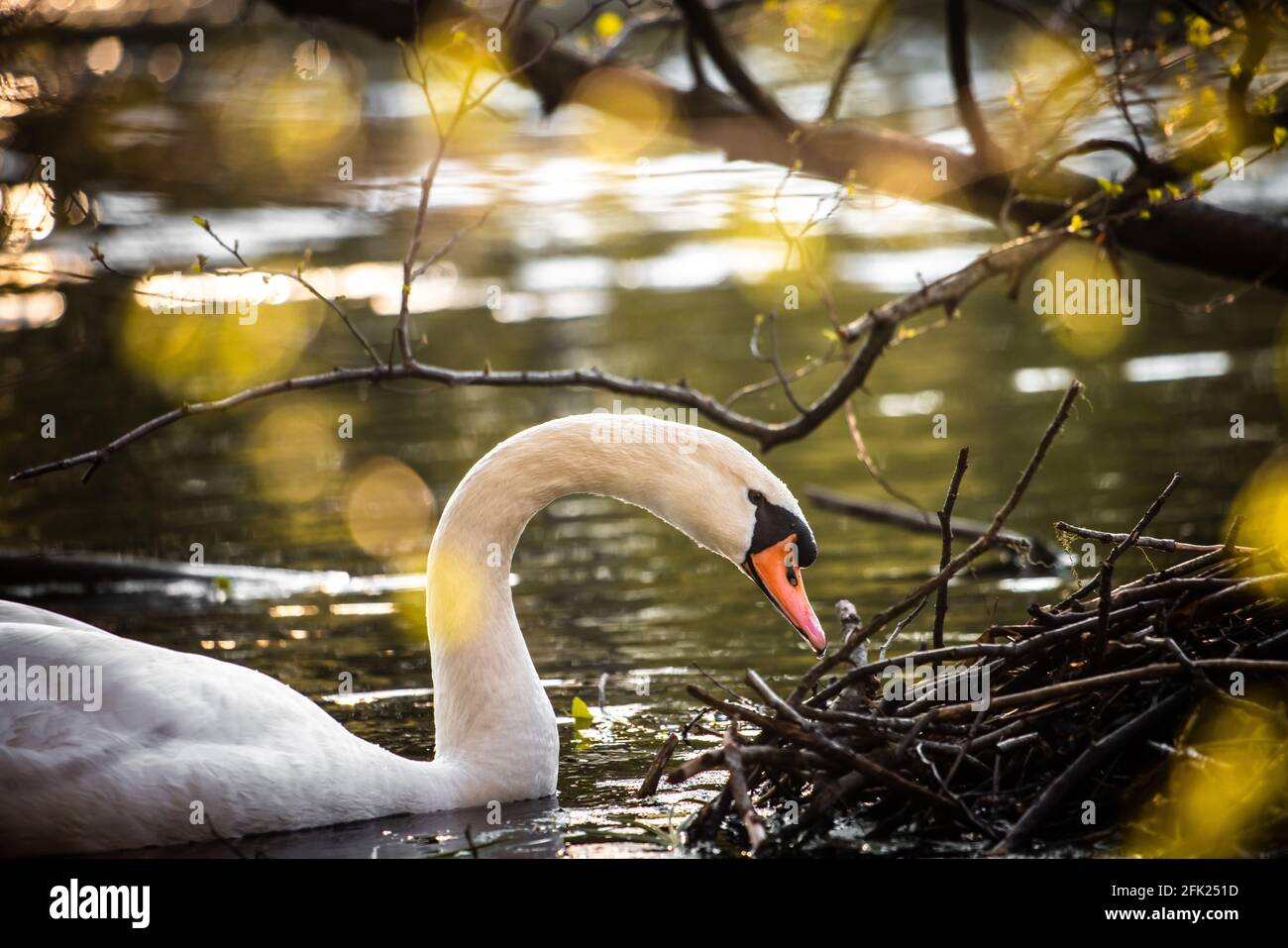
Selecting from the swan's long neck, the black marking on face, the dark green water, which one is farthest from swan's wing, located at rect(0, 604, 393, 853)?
the black marking on face

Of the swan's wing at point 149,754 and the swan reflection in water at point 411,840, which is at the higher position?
the swan's wing at point 149,754

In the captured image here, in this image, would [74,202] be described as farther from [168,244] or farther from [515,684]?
[168,244]

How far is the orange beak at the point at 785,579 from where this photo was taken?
272 inches

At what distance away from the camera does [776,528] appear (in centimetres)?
688

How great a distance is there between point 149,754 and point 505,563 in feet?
5.45

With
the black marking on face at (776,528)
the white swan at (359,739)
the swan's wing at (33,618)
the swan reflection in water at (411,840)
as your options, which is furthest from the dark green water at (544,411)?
the swan's wing at (33,618)

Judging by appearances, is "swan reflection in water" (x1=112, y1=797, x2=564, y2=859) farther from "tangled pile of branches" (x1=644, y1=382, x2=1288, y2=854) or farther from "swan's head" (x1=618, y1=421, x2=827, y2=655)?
"swan's head" (x1=618, y1=421, x2=827, y2=655)

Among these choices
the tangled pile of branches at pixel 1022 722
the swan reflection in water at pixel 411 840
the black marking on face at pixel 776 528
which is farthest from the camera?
the black marking on face at pixel 776 528

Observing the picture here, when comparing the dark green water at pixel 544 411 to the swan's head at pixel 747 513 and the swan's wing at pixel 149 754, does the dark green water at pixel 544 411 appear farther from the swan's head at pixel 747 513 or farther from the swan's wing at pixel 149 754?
the swan's head at pixel 747 513

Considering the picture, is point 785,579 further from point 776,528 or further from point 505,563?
point 505,563

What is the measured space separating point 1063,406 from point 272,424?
38.6 ft

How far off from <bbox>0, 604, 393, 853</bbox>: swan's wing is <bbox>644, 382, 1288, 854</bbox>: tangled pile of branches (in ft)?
4.50

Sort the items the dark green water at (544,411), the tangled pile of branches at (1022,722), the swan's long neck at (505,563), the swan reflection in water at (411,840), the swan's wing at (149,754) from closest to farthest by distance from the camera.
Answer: the tangled pile of branches at (1022,722) < the swan's wing at (149,754) < the swan reflection in water at (411,840) < the swan's long neck at (505,563) < the dark green water at (544,411)
